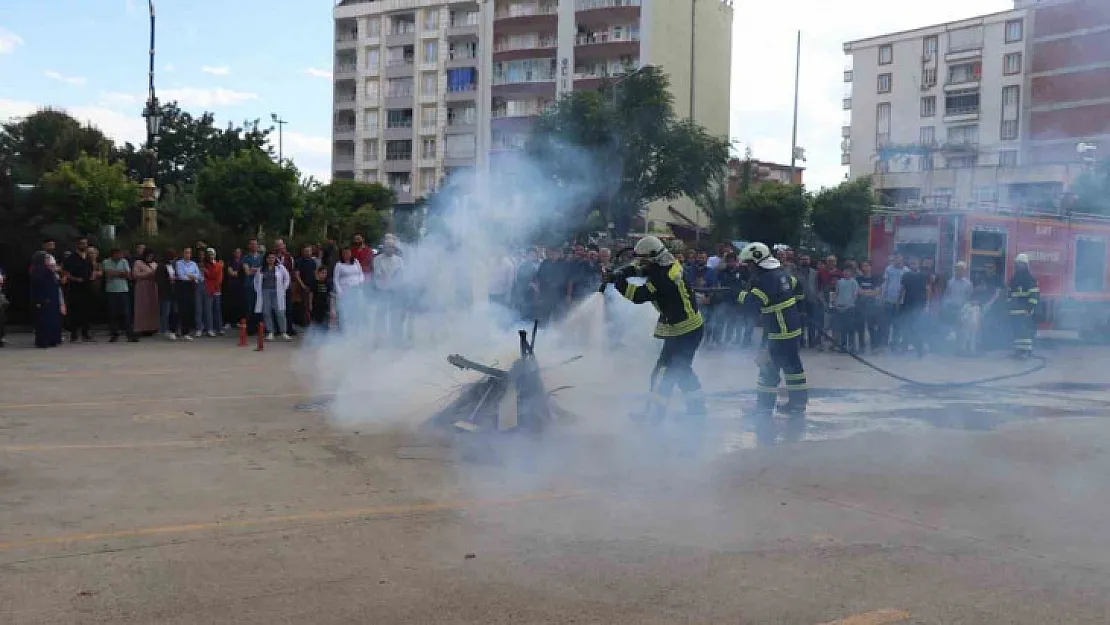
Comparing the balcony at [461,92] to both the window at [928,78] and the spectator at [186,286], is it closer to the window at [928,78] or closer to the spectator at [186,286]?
the spectator at [186,286]

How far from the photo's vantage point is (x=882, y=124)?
7449mm

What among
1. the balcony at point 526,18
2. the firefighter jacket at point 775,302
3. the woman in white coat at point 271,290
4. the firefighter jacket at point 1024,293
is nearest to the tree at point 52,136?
the woman in white coat at point 271,290

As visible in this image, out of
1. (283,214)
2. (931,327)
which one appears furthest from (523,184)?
(283,214)

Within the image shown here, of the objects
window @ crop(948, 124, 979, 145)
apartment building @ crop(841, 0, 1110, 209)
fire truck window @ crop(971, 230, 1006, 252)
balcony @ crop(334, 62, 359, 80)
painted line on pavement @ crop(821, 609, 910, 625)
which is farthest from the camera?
balcony @ crop(334, 62, 359, 80)

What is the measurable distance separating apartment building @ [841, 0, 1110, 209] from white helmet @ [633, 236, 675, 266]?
6.32 feet

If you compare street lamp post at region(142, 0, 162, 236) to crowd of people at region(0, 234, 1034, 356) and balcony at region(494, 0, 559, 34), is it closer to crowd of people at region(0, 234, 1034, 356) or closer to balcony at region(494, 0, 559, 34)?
crowd of people at region(0, 234, 1034, 356)

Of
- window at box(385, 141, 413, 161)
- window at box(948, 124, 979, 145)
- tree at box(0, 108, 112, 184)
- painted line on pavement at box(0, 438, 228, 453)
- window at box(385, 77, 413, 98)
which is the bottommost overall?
painted line on pavement at box(0, 438, 228, 453)

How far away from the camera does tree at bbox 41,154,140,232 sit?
2230 cm

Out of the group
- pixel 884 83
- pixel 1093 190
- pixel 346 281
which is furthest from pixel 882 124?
pixel 346 281

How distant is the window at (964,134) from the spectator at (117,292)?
14.2m

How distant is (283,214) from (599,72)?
3531cm

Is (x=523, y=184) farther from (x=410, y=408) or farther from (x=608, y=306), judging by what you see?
(x=410, y=408)

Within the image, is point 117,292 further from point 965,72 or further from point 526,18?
point 526,18

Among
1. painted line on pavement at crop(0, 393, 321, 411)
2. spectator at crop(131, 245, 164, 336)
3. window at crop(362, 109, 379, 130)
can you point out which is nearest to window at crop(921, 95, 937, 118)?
painted line on pavement at crop(0, 393, 321, 411)
